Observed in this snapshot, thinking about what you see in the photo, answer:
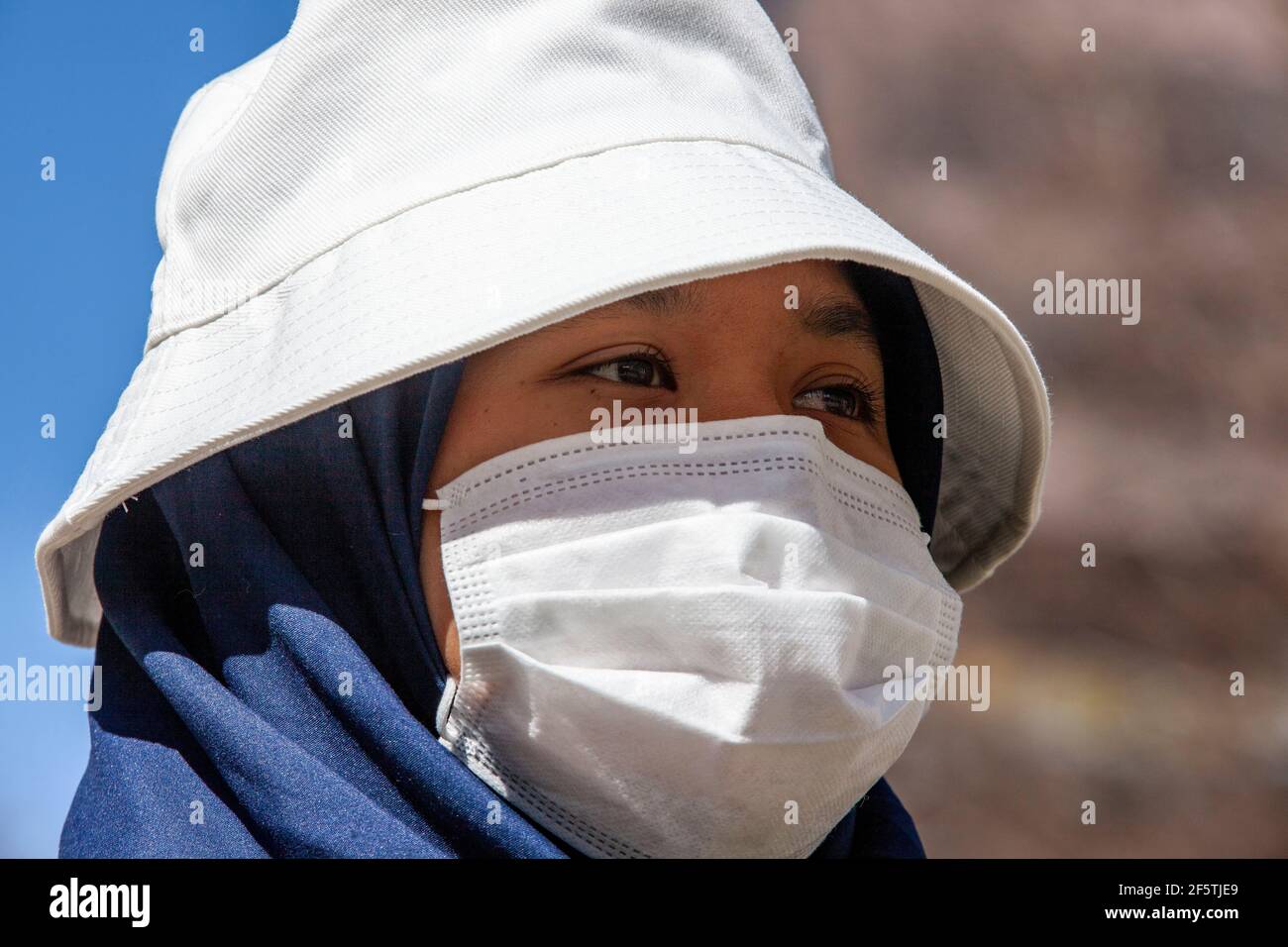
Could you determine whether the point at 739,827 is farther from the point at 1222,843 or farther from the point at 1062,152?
the point at 1062,152

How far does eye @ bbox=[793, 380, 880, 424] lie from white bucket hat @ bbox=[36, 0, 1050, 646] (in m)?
0.21

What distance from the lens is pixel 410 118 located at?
1.56 m

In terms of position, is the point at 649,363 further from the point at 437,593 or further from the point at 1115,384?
the point at 1115,384

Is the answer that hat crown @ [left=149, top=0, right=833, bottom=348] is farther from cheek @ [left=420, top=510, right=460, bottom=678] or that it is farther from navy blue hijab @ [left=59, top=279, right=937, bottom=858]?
cheek @ [left=420, top=510, right=460, bottom=678]

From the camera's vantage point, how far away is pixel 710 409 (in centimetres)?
160

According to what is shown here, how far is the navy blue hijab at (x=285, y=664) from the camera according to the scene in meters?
1.42

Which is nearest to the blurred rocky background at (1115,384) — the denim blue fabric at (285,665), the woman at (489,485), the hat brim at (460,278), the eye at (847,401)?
the eye at (847,401)

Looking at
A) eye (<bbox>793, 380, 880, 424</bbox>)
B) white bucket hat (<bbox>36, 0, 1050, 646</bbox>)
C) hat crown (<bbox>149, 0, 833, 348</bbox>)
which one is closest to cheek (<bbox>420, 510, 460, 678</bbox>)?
white bucket hat (<bbox>36, 0, 1050, 646</bbox>)

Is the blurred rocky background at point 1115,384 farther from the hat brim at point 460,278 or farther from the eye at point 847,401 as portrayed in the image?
the hat brim at point 460,278

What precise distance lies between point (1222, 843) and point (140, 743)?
2662 millimetres

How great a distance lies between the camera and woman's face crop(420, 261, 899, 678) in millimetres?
1559

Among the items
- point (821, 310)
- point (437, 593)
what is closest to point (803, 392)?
point (821, 310)

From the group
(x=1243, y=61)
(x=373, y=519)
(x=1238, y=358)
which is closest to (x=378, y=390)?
(x=373, y=519)

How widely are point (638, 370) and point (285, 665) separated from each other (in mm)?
564
